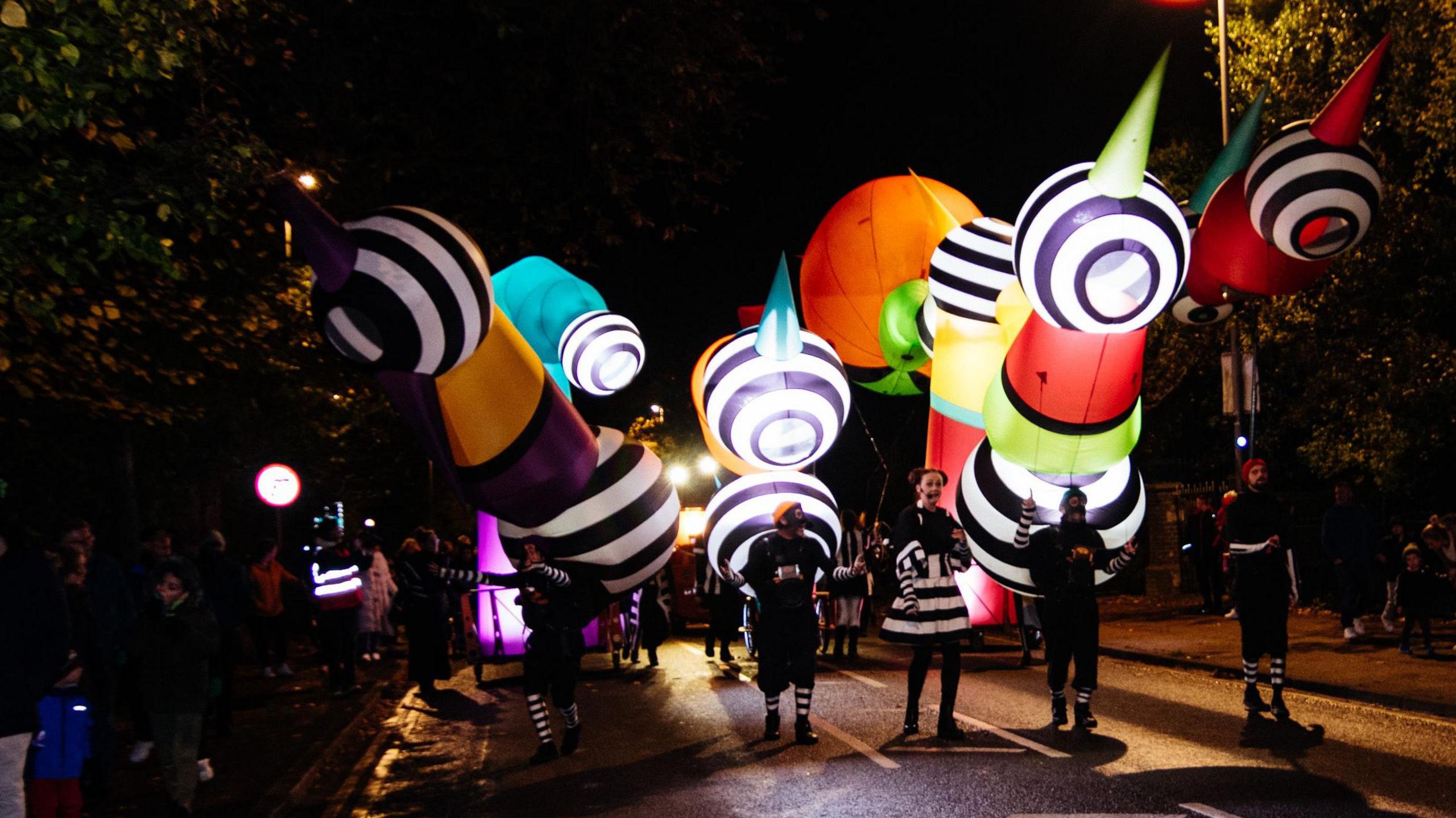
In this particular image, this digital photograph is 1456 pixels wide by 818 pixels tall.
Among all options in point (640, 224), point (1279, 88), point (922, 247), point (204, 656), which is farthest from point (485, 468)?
point (1279, 88)

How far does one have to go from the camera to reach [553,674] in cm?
1056

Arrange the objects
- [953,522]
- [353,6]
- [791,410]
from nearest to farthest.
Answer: [953,522] < [791,410] < [353,6]

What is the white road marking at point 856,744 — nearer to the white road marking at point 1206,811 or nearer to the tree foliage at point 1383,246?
the white road marking at point 1206,811

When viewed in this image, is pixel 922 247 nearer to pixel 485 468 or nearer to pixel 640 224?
pixel 640 224

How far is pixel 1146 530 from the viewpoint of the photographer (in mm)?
26125

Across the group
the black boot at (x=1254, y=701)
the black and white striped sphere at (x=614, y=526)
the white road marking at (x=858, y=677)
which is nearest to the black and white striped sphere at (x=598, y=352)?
the black and white striped sphere at (x=614, y=526)

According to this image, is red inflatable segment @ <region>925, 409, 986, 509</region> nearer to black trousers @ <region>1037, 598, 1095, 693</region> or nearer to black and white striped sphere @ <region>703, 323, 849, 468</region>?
black and white striped sphere @ <region>703, 323, 849, 468</region>

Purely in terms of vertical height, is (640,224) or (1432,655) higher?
(640,224)

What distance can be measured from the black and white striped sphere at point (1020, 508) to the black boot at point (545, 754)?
3621 millimetres

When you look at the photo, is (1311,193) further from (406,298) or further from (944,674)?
(406,298)

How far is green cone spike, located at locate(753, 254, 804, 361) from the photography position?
1141 centimetres

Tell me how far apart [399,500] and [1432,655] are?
5520 centimetres

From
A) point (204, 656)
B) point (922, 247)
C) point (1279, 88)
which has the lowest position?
point (204, 656)

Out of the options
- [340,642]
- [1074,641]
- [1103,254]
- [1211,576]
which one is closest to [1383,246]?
[1211,576]
